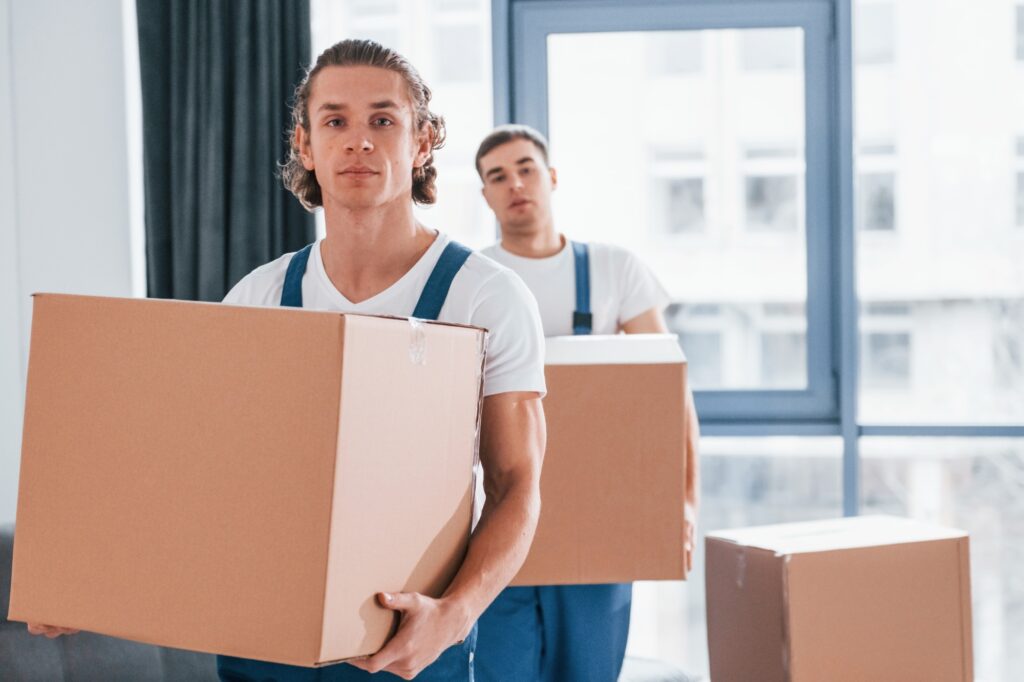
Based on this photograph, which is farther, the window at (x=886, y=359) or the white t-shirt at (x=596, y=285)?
the window at (x=886, y=359)

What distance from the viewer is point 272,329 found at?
841mm

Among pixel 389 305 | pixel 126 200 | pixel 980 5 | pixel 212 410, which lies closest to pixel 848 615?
pixel 389 305

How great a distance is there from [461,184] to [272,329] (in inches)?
88.9

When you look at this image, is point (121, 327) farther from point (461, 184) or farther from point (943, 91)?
point (943, 91)

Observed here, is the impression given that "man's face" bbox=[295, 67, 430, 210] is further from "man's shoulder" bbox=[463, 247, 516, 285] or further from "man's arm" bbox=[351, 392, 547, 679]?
"man's arm" bbox=[351, 392, 547, 679]

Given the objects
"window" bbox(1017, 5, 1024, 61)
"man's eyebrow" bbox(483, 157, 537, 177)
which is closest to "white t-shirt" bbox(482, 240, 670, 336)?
"man's eyebrow" bbox(483, 157, 537, 177)

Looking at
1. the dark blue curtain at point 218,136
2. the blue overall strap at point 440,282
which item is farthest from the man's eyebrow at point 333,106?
the dark blue curtain at point 218,136

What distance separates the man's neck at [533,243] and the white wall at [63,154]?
3.98 feet

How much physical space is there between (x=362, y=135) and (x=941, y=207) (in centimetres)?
223

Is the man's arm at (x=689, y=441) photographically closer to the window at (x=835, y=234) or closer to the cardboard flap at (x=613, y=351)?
the cardboard flap at (x=613, y=351)

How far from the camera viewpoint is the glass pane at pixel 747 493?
118 inches

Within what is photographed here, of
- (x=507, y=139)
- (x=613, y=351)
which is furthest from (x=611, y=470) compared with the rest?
(x=507, y=139)

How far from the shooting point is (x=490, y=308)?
112 centimetres

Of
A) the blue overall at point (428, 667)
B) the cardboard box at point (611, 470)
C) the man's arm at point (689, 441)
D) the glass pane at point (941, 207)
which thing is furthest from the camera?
the glass pane at point (941, 207)
